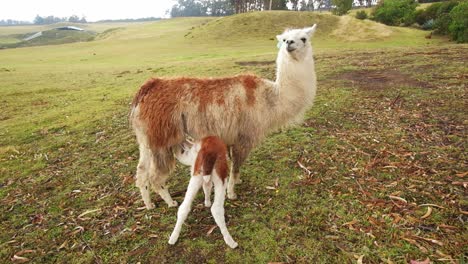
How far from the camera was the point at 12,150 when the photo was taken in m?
6.31

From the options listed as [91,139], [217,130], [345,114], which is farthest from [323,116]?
[91,139]

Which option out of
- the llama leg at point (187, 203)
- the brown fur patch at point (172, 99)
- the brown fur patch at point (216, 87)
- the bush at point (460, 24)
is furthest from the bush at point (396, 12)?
the llama leg at point (187, 203)

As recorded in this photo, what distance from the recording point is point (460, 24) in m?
26.9

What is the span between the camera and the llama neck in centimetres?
442

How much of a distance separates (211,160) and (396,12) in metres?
48.0

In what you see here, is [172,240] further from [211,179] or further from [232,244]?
[211,179]

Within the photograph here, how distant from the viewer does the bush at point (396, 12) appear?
40.4m

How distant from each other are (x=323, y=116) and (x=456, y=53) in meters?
8.32

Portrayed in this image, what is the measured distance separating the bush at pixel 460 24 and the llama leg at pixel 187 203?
103ft

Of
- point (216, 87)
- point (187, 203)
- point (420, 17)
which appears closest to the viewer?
point (187, 203)

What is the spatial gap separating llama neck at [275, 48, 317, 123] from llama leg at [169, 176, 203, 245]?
177cm

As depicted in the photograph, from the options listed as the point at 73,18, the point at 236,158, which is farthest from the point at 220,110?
the point at 73,18

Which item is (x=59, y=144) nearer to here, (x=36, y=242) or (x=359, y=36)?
(x=36, y=242)

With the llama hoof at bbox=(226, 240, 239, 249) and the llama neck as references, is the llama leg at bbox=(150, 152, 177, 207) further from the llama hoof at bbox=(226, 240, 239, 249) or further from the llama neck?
the llama neck
